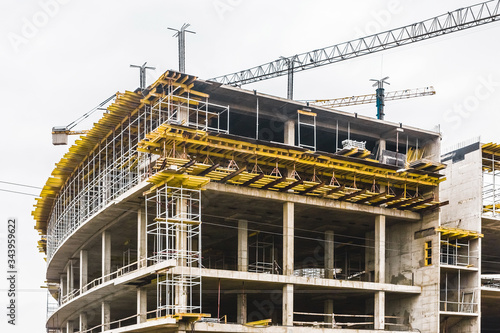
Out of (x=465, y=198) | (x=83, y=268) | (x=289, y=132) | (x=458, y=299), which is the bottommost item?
(x=458, y=299)

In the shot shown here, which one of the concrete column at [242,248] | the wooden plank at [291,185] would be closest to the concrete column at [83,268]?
the concrete column at [242,248]

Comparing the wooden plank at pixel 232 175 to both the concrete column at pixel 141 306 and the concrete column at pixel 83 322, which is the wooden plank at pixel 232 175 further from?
the concrete column at pixel 83 322

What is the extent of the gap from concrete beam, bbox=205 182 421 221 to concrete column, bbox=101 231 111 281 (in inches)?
427

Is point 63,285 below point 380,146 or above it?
below

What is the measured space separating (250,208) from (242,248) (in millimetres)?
2536

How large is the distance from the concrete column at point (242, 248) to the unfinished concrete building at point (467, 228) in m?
12.3

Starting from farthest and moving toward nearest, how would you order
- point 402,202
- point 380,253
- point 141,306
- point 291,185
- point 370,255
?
point 370,255 < point 402,202 < point 380,253 < point 141,306 < point 291,185

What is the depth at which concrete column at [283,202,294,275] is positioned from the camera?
125 feet

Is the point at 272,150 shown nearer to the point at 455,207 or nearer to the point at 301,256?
the point at 455,207

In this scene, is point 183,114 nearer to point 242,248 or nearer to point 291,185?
point 291,185

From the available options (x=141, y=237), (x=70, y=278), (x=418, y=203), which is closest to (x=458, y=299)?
(x=418, y=203)

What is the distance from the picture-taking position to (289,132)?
1602 inches

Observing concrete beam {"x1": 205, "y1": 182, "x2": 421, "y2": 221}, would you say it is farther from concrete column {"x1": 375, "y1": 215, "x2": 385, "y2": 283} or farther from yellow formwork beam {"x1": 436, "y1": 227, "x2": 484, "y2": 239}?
yellow formwork beam {"x1": 436, "y1": 227, "x2": 484, "y2": 239}

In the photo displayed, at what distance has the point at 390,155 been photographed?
143 feet
